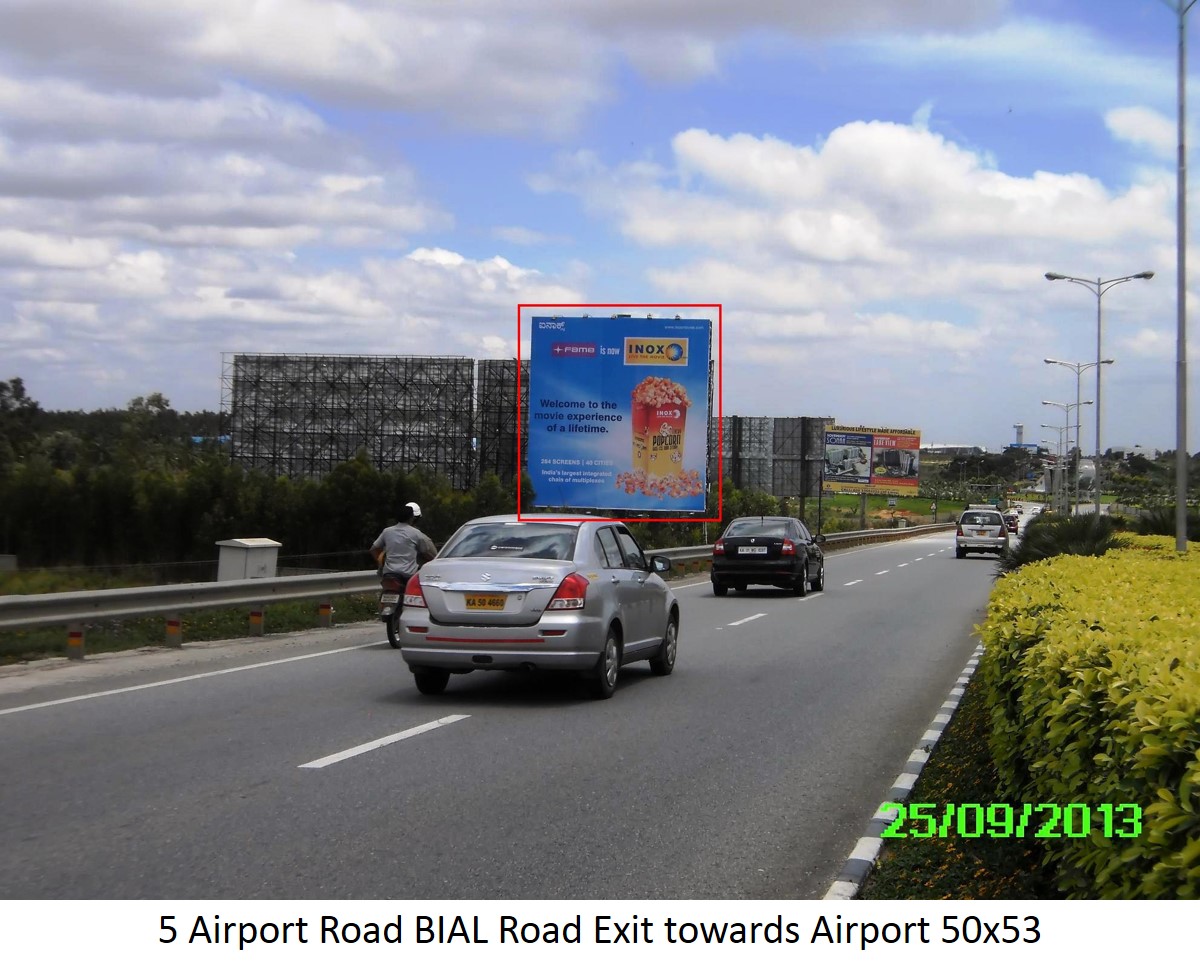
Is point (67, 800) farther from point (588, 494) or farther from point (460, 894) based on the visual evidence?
point (588, 494)

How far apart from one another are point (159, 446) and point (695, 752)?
93239 millimetres

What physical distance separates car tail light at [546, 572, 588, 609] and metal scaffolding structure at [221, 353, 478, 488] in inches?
2565

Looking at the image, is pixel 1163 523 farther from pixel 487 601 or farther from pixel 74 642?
pixel 74 642

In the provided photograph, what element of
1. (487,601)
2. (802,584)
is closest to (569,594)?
(487,601)

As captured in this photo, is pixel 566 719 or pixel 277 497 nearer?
pixel 566 719

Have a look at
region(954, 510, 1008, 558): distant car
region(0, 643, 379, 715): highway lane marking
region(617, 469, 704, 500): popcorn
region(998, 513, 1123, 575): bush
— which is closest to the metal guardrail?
region(0, 643, 379, 715): highway lane marking

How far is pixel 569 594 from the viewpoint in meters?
11.7

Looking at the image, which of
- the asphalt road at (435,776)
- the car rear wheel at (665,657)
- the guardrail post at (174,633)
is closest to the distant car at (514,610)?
the asphalt road at (435,776)

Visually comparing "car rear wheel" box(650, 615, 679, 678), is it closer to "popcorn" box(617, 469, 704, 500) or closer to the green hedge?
the green hedge

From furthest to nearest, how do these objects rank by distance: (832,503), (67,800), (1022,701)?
(832,503) → (67,800) → (1022,701)

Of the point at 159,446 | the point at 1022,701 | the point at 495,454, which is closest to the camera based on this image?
the point at 1022,701

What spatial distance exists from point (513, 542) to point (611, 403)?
1926 centimetres

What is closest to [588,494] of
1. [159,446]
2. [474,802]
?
[474,802]

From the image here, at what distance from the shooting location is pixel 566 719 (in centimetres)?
1104
